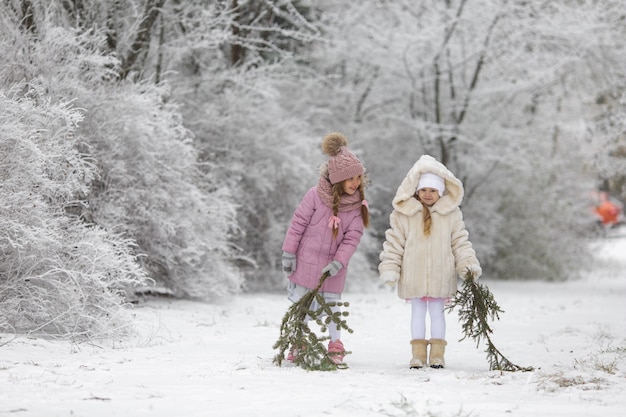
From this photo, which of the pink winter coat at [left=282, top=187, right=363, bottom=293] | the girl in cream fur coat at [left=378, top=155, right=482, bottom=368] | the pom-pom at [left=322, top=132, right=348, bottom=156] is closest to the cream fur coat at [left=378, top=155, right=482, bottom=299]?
the girl in cream fur coat at [left=378, top=155, right=482, bottom=368]

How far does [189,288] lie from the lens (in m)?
10.0

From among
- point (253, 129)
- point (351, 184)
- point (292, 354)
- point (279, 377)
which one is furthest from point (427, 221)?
point (253, 129)

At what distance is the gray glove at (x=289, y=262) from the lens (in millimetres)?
5811

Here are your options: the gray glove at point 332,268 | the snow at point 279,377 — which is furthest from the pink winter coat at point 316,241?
the snow at point 279,377

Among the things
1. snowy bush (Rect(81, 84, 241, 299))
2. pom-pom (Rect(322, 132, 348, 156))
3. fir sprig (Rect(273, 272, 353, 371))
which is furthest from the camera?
snowy bush (Rect(81, 84, 241, 299))

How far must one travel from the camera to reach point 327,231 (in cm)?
583

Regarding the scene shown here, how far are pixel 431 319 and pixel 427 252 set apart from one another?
0.46 metres

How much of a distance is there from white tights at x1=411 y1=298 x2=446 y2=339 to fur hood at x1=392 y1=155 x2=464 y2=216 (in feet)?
2.06

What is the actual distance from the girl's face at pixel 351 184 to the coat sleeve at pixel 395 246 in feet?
1.13

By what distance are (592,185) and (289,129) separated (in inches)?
403

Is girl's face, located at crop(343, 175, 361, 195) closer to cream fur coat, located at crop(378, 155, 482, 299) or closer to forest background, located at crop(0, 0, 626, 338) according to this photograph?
cream fur coat, located at crop(378, 155, 482, 299)

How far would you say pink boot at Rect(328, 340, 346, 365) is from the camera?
5379 millimetres

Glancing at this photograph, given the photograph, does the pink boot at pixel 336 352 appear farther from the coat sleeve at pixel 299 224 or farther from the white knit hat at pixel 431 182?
the white knit hat at pixel 431 182

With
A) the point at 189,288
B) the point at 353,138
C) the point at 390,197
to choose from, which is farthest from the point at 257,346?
the point at 390,197
